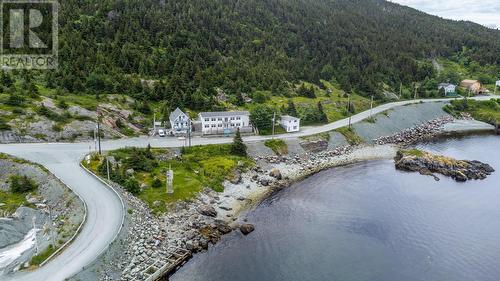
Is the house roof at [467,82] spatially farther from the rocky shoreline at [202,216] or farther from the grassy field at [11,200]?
the grassy field at [11,200]

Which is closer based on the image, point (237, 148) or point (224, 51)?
point (237, 148)

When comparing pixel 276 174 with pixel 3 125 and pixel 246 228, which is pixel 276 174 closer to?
pixel 246 228

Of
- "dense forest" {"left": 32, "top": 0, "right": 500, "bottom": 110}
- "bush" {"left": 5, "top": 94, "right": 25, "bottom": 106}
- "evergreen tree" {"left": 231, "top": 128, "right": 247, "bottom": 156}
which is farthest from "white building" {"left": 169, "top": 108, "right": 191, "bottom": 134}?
"bush" {"left": 5, "top": 94, "right": 25, "bottom": 106}

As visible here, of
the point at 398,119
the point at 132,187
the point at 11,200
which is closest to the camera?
the point at 11,200

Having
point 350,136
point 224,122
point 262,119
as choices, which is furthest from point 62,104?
point 350,136

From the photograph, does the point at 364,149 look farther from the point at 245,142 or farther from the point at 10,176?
the point at 10,176

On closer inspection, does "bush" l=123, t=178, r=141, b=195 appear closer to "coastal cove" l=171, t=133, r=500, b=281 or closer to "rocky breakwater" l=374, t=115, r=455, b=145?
"coastal cove" l=171, t=133, r=500, b=281

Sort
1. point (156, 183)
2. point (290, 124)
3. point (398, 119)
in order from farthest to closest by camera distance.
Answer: point (398, 119), point (290, 124), point (156, 183)
